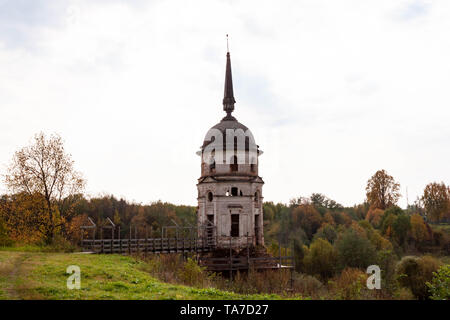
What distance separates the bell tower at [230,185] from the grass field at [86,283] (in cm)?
1500

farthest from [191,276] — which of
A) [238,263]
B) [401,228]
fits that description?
[401,228]

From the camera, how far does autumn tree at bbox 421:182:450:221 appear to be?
74.6 metres

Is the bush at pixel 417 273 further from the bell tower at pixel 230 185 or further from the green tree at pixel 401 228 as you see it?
the green tree at pixel 401 228

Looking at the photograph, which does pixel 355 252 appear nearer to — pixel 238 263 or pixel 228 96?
pixel 238 263

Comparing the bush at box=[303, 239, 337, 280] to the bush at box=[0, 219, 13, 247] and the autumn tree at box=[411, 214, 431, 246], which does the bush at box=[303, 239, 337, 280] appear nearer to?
the autumn tree at box=[411, 214, 431, 246]

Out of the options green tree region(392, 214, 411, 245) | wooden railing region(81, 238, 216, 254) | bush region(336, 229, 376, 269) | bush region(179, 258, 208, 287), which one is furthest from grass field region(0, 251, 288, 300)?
green tree region(392, 214, 411, 245)

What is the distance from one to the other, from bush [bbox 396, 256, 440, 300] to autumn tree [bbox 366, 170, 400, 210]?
3061cm

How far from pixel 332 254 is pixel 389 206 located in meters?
25.7

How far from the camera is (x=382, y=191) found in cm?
7056

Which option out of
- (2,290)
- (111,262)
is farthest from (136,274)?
(2,290)

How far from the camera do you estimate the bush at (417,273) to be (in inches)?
1427

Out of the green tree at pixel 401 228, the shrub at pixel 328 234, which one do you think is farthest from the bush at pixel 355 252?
the green tree at pixel 401 228

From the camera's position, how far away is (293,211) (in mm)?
77688

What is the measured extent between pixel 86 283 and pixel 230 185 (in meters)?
20.3
